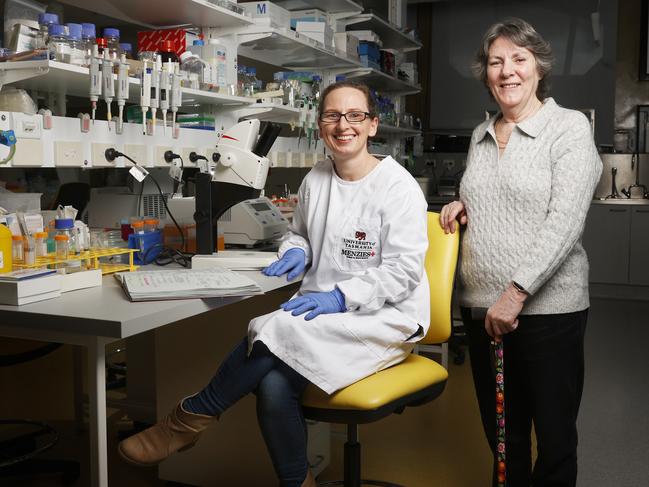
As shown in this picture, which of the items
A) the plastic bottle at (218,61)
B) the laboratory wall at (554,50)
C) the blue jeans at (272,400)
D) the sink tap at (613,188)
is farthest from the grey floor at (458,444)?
the laboratory wall at (554,50)

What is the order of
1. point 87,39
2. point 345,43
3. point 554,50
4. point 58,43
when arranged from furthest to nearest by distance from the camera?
1. point 554,50
2. point 345,43
3. point 87,39
4. point 58,43

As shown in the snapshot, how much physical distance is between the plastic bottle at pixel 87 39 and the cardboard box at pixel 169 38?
60cm

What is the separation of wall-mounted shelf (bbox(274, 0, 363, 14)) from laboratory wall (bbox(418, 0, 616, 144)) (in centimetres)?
238

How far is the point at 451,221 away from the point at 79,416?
6.03ft

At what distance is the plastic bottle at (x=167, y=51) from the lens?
2589 mm

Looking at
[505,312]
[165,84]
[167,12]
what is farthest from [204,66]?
[505,312]

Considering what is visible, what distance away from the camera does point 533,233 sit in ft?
5.95

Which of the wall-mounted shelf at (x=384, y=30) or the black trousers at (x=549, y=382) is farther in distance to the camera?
the wall-mounted shelf at (x=384, y=30)

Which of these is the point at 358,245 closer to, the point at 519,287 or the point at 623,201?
the point at 519,287

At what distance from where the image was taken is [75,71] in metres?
2.08

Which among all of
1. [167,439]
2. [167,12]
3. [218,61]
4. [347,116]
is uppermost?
[167,12]

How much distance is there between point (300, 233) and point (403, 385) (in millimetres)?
628

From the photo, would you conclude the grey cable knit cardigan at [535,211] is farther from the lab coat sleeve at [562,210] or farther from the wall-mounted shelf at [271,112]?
the wall-mounted shelf at [271,112]

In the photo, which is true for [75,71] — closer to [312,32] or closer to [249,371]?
[249,371]
